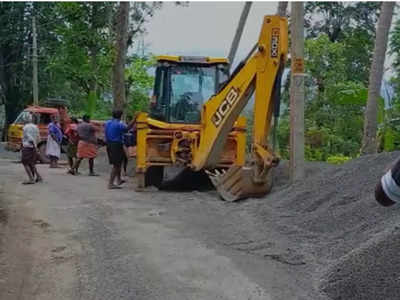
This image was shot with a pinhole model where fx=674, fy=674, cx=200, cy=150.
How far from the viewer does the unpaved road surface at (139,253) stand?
629 centimetres

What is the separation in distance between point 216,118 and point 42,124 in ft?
44.0

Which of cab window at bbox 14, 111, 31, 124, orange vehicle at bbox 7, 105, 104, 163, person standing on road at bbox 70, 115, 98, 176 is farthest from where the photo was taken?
cab window at bbox 14, 111, 31, 124

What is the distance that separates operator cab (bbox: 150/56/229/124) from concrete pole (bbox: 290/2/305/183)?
3.01 metres

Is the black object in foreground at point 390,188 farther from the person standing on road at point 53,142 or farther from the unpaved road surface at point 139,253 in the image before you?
the person standing on road at point 53,142

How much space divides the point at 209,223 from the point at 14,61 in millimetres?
35819

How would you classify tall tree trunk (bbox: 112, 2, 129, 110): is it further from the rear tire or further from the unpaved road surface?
the unpaved road surface

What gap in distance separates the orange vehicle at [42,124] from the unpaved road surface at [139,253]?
11.1 metres

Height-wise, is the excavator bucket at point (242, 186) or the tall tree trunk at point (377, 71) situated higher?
the tall tree trunk at point (377, 71)

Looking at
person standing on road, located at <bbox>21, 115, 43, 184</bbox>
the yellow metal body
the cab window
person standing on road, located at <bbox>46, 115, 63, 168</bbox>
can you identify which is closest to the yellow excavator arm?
the yellow metal body

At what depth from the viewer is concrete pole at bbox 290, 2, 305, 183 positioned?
11.6 meters

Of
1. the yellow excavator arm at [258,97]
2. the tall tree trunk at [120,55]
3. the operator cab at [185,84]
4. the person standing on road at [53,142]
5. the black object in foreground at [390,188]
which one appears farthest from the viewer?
the tall tree trunk at [120,55]

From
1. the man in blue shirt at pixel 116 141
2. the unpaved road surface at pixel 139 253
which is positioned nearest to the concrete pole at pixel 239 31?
the man in blue shirt at pixel 116 141

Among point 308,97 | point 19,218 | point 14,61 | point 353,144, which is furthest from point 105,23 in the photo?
point 19,218

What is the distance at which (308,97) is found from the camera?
27.8 m
